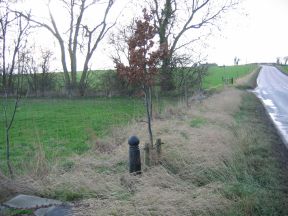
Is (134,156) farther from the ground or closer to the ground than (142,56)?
closer to the ground

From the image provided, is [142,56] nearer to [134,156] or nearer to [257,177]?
[134,156]

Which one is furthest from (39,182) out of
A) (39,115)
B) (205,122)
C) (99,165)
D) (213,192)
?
(39,115)

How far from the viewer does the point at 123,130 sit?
11672 mm

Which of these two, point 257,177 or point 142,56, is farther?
point 142,56

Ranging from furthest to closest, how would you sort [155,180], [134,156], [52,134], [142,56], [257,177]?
[52,134] < [142,56] < [257,177] < [134,156] < [155,180]

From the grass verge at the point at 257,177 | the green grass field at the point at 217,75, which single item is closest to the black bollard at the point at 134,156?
the grass verge at the point at 257,177

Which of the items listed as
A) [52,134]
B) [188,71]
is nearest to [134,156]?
[52,134]

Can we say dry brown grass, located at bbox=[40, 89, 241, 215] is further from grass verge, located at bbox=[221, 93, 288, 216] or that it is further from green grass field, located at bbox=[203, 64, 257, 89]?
green grass field, located at bbox=[203, 64, 257, 89]

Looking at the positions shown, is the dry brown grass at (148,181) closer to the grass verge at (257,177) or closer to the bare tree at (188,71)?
the grass verge at (257,177)

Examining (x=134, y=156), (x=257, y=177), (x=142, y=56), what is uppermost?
(x=142, y=56)

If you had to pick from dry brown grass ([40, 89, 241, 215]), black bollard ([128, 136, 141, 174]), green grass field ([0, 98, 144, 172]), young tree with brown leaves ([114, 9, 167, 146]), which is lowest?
green grass field ([0, 98, 144, 172])

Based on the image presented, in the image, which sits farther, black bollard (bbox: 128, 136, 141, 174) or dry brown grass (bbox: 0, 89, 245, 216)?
black bollard (bbox: 128, 136, 141, 174)

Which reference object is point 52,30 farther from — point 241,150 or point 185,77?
point 241,150

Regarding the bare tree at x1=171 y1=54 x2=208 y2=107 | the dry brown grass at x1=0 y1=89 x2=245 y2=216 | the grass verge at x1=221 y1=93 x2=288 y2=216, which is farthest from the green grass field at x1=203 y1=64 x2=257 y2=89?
the dry brown grass at x1=0 y1=89 x2=245 y2=216
